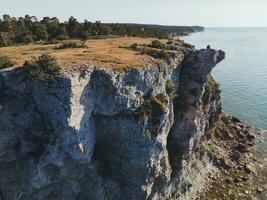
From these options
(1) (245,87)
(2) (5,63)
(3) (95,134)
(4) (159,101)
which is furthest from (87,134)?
(1) (245,87)

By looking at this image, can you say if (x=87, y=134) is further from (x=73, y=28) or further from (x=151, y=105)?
(x=73, y=28)

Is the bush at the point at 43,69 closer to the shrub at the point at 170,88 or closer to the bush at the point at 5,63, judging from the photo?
the bush at the point at 5,63

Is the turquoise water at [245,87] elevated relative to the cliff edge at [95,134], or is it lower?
lower

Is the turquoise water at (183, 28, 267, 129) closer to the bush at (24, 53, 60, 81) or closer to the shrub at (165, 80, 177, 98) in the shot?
the shrub at (165, 80, 177, 98)

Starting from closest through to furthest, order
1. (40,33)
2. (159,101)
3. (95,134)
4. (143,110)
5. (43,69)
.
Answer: (43,69) < (95,134) < (143,110) < (159,101) < (40,33)

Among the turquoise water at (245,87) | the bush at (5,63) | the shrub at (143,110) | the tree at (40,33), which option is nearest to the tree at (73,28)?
the tree at (40,33)

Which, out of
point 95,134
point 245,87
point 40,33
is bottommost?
point 245,87

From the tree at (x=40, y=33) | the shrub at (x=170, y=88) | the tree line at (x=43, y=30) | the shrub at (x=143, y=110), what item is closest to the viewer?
the shrub at (x=143, y=110)
